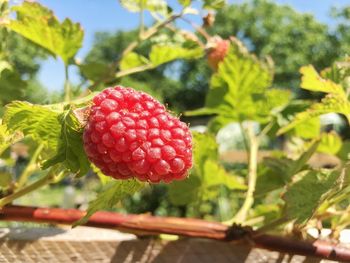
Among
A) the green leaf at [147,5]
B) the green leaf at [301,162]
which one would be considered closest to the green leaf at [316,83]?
the green leaf at [301,162]

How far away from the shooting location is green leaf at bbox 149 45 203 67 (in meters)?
0.82

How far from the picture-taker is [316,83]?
61 centimetres

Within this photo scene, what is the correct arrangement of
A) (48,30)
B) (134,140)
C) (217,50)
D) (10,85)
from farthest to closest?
(217,50)
(48,30)
(10,85)
(134,140)

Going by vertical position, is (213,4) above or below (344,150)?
above

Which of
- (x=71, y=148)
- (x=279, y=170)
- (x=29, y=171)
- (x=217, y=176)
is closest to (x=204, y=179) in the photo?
(x=217, y=176)

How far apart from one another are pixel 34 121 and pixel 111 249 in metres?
0.17

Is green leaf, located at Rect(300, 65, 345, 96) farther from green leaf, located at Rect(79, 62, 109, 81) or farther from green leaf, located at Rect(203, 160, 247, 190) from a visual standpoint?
green leaf, located at Rect(79, 62, 109, 81)

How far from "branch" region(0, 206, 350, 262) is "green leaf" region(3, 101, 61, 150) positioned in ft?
0.39

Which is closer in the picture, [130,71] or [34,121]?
[34,121]

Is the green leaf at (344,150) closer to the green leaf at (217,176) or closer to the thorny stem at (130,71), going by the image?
the green leaf at (217,176)

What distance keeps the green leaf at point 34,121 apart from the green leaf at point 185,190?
38 cm

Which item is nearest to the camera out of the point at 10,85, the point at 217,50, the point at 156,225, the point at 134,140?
the point at 134,140

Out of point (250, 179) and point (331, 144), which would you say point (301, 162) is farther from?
point (331, 144)

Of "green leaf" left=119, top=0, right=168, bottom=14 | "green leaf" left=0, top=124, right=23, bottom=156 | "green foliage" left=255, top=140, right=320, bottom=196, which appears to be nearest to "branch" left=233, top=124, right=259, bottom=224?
"green foliage" left=255, top=140, right=320, bottom=196
